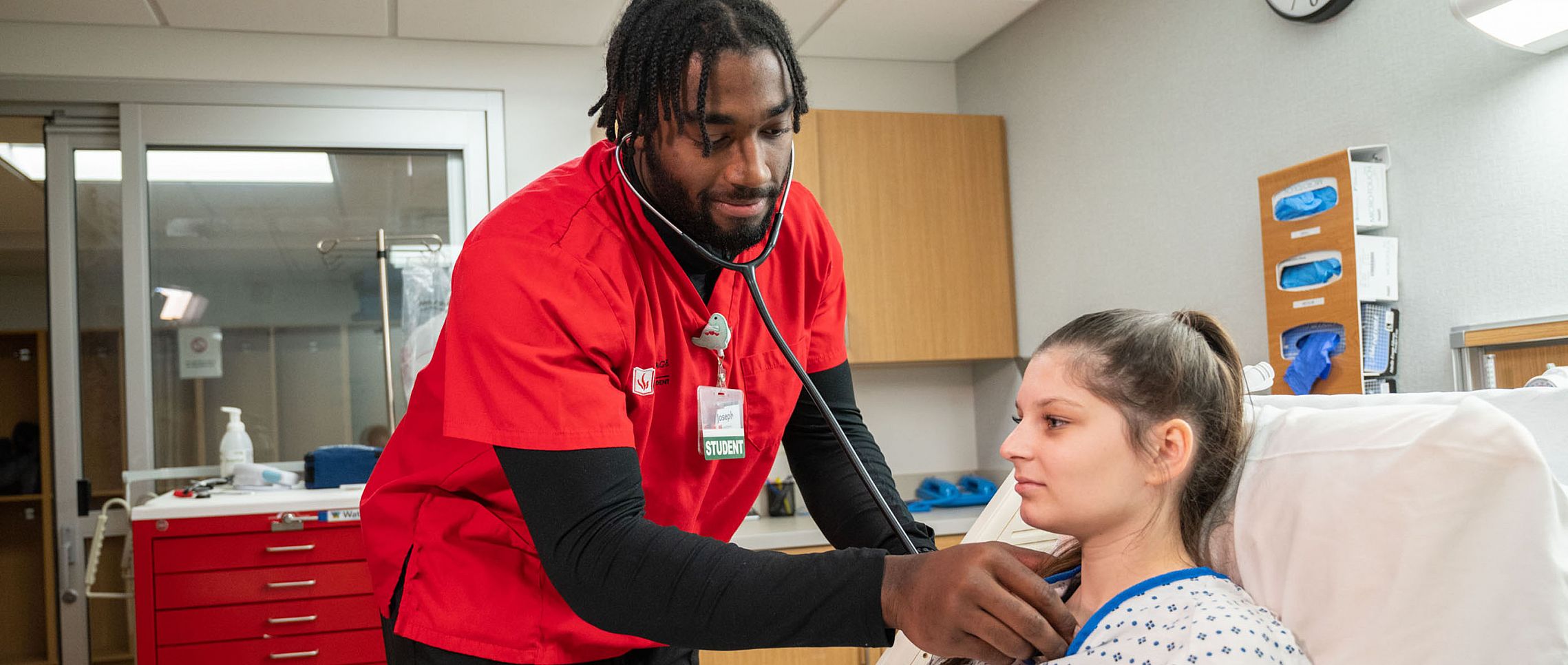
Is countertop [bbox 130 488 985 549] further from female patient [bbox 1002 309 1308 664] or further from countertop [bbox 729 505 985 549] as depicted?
female patient [bbox 1002 309 1308 664]

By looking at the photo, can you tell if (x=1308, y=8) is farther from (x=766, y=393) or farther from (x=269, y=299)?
(x=269, y=299)

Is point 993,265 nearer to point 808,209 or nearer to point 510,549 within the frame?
point 808,209

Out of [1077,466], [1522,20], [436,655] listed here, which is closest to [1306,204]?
[1522,20]

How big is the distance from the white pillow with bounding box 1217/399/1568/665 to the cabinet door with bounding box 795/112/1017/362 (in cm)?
219

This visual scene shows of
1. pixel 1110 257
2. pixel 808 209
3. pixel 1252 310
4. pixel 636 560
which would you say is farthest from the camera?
pixel 1110 257

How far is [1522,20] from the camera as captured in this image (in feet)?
5.62

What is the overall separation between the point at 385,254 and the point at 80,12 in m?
0.98

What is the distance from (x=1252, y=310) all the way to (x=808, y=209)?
1484 millimetres

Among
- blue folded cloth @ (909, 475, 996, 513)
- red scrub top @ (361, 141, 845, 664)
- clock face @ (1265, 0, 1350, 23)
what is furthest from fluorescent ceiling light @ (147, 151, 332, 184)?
clock face @ (1265, 0, 1350, 23)

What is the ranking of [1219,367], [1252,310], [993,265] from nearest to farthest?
[1219,367]
[1252,310]
[993,265]

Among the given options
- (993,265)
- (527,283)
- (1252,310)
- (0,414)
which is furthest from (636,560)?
(0,414)

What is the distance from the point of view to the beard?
105 cm

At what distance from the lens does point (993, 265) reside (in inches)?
135

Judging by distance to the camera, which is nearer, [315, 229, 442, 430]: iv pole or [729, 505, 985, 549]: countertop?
[729, 505, 985, 549]: countertop
